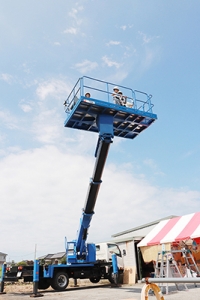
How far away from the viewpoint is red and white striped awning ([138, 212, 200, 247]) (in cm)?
859

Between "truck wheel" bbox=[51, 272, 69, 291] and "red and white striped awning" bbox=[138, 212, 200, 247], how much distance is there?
6.30m

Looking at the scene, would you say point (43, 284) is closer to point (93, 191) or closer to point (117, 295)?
→ point (117, 295)

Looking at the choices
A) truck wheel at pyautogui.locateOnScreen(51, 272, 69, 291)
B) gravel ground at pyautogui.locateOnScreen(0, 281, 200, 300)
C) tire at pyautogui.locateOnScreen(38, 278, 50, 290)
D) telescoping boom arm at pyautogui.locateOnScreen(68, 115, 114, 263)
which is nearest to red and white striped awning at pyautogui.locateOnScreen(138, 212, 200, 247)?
gravel ground at pyautogui.locateOnScreen(0, 281, 200, 300)

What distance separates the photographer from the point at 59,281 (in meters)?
14.0

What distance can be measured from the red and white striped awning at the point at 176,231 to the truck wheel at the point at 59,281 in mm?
6295

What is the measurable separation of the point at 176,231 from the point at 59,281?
784cm

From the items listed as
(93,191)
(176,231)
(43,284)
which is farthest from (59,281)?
(176,231)

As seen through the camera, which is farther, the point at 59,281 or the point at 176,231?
the point at 59,281

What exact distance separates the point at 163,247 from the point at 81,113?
272 inches

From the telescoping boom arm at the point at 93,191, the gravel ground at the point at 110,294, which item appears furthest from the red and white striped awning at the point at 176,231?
the telescoping boom arm at the point at 93,191

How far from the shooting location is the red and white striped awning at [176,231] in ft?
28.2

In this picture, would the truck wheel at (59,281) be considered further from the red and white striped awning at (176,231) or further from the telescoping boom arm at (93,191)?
the red and white striped awning at (176,231)

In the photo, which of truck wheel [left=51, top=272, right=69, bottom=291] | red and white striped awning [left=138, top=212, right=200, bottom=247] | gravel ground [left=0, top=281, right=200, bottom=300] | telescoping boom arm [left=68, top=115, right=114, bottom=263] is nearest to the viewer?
red and white striped awning [left=138, top=212, right=200, bottom=247]

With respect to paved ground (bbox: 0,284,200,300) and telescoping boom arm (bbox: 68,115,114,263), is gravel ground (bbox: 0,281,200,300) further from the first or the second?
telescoping boom arm (bbox: 68,115,114,263)
